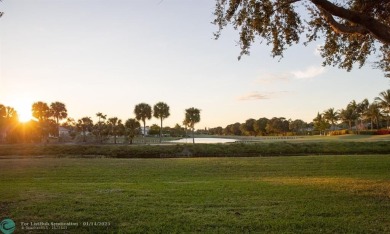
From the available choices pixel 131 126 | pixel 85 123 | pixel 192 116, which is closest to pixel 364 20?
pixel 131 126

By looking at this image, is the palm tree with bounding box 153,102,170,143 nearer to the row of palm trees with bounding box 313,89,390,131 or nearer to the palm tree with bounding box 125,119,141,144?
the palm tree with bounding box 125,119,141,144

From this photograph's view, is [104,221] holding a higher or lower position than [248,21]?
lower

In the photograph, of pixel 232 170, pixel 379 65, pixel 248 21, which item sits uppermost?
pixel 248 21

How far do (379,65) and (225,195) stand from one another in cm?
1238

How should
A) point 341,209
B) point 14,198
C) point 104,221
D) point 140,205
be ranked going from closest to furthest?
point 104,221, point 341,209, point 140,205, point 14,198

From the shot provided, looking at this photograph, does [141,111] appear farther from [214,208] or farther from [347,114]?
[214,208]

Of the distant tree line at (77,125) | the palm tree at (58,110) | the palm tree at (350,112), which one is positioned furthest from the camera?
the palm tree at (350,112)

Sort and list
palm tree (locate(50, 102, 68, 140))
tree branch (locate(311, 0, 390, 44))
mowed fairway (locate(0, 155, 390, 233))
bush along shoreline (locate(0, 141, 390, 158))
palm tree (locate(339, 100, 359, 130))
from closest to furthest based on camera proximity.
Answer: mowed fairway (locate(0, 155, 390, 233)), tree branch (locate(311, 0, 390, 44)), bush along shoreline (locate(0, 141, 390, 158)), palm tree (locate(50, 102, 68, 140)), palm tree (locate(339, 100, 359, 130))

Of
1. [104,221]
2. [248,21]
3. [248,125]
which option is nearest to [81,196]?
[104,221]

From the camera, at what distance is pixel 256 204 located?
10.4 meters

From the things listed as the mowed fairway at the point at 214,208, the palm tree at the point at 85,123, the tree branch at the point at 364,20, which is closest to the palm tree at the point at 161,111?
the palm tree at the point at 85,123

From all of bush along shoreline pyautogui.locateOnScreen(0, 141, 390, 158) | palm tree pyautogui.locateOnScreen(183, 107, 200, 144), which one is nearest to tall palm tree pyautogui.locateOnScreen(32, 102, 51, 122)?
palm tree pyautogui.locateOnScreen(183, 107, 200, 144)

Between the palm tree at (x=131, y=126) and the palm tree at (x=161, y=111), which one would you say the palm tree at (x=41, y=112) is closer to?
the palm tree at (x=131, y=126)

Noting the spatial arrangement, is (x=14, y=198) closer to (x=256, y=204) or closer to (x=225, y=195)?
(x=225, y=195)
